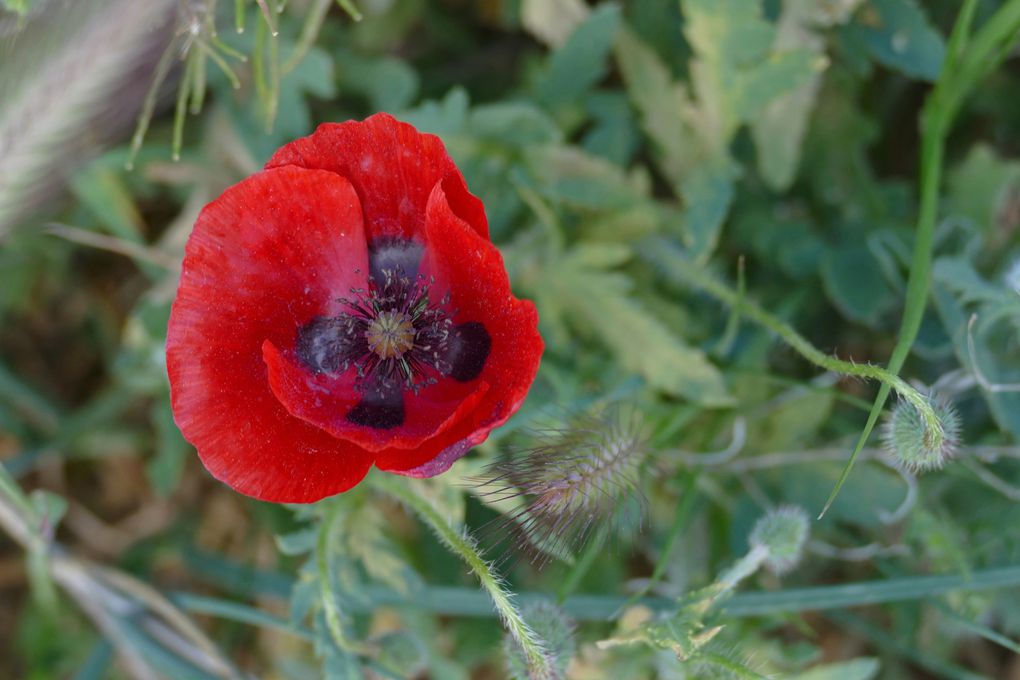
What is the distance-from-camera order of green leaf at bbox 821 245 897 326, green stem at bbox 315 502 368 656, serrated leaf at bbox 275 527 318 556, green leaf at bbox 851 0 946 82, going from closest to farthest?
green stem at bbox 315 502 368 656 → serrated leaf at bbox 275 527 318 556 → green leaf at bbox 851 0 946 82 → green leaf at bbox 821 245 897 326

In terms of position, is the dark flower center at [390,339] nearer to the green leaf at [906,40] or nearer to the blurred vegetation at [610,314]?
the blurred vegetation at [610,314]

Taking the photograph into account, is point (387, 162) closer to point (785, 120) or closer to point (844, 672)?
point (785, 120)

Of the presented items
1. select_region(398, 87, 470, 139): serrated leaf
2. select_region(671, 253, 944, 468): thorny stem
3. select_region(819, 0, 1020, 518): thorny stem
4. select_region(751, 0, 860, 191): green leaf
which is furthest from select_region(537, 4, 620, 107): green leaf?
select_region(819, 0, 1020, 518): thorny stem

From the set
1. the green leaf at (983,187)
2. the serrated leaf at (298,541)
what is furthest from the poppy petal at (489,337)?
the green leaf at (983,187)

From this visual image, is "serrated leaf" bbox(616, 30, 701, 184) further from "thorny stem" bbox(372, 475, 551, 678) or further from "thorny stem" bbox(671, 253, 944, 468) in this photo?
"thorny stem" bbox(372, 475, 551, 678)

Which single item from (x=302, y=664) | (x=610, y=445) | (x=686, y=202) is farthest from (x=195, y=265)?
(x=302, y=664)

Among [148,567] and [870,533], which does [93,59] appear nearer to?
[148,567]
